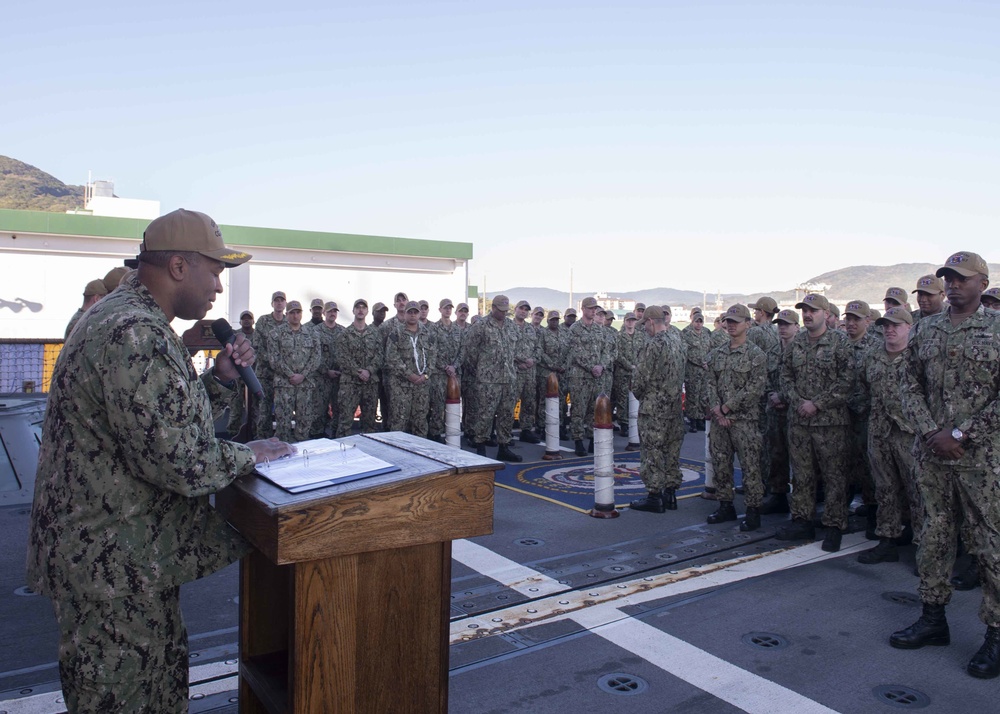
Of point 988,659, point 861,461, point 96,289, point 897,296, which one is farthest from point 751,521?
point 96,289

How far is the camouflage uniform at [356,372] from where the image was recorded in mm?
11453

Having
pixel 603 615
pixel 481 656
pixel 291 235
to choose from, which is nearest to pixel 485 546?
pixel 603 615

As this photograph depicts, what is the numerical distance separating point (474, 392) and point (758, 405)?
450cm

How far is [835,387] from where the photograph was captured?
6328mm

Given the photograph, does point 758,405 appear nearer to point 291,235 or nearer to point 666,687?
point 666,687

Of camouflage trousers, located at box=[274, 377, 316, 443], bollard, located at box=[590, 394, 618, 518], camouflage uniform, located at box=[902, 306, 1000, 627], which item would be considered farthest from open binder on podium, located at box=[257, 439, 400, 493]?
camouflage trousers, located at box=[274, 377, 316, 443]

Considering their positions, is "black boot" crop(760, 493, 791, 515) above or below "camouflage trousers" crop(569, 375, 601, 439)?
below

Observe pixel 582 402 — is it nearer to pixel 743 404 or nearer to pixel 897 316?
pixel 743 404

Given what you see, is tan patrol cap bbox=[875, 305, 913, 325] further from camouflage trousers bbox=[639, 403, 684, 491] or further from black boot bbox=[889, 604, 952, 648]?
black boot bbox=[889, 604, 952, 648]

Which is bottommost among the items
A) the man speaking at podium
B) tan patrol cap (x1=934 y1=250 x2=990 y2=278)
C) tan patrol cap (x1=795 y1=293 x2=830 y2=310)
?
the man speaking at podium

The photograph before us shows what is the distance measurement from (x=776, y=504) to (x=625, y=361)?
533 centimetres

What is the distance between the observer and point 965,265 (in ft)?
14.2

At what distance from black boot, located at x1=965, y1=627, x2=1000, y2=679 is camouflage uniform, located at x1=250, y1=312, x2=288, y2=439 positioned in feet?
29.5

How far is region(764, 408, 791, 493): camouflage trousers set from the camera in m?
7.79
